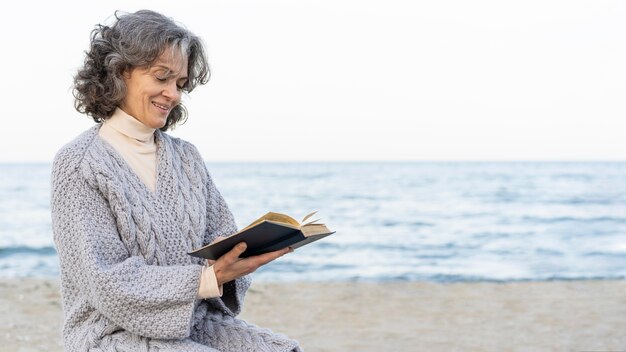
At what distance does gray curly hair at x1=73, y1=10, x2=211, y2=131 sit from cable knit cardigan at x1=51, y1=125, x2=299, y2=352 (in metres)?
0.12

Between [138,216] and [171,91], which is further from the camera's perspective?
[171,91]

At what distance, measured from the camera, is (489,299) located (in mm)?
7574

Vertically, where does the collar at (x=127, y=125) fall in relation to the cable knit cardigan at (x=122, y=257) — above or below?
above

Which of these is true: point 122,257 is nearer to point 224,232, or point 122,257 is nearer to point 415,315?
point 224,232

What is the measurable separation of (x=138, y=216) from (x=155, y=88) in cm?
39

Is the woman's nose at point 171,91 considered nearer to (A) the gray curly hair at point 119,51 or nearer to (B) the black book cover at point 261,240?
(A) the gray curly hair at point 119,51

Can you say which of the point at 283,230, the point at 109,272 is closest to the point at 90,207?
the point at 109,272

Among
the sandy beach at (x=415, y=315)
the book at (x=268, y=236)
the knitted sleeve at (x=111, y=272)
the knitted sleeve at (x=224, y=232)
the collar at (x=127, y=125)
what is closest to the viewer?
the book at (x=268, y=236)

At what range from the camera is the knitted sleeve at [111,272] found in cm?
226

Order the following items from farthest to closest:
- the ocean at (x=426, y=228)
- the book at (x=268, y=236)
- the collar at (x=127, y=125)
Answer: the ocean at (x=426, y=228), the collar at (x=127, y=125), the book at (x=268, y=236)

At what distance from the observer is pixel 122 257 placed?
7.69ft

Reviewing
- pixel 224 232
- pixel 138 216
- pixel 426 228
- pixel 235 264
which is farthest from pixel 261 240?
pixel 426 228

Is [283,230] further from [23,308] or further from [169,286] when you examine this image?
[23,308]

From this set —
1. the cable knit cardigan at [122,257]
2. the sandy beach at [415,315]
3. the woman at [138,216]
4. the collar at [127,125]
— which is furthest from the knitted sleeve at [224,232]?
the sandy beach at [415,315]
